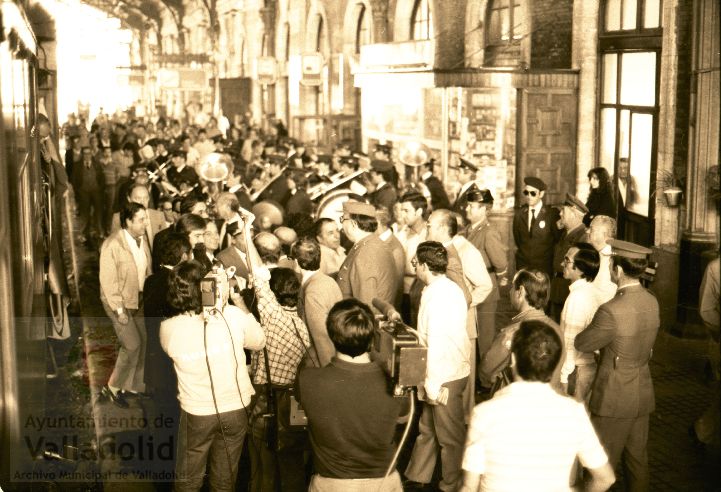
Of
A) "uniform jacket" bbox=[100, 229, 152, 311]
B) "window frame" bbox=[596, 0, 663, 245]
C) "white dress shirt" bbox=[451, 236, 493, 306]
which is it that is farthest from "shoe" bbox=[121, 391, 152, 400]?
"window frame" bbox=[596, 0, 663, 245]

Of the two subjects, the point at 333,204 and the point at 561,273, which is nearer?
the point at 561,273

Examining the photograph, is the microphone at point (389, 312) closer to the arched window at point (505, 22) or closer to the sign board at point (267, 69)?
the arched window at point (505, 22)

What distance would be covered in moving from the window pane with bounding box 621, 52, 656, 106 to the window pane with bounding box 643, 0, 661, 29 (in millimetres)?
375

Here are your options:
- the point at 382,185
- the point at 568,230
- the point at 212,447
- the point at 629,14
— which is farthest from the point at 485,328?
the point at 629,14

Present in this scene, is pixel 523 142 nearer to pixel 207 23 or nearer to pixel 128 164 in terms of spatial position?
pixel 128 164

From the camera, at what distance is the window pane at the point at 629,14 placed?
1209 centimetres

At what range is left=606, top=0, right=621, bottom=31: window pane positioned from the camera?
493 inches

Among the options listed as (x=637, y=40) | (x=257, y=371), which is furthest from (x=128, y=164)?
(x=257, y=371)

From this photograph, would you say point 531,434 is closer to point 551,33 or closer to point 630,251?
point 630,251

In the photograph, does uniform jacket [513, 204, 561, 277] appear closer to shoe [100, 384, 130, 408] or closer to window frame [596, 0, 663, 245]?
window frame [596, 0, 663, 245]

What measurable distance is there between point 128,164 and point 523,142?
8192mm

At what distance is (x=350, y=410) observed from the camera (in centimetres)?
407

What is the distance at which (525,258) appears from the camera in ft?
31.6

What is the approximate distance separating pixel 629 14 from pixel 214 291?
933 centimetres
